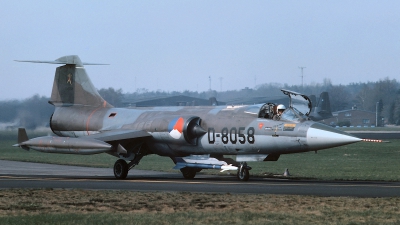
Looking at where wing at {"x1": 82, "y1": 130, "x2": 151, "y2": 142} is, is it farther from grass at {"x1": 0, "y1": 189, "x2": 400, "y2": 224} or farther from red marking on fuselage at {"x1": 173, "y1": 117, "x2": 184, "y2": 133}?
grass at {"x1": 0, "y1": 189, "x2": 400, "y2": 224}

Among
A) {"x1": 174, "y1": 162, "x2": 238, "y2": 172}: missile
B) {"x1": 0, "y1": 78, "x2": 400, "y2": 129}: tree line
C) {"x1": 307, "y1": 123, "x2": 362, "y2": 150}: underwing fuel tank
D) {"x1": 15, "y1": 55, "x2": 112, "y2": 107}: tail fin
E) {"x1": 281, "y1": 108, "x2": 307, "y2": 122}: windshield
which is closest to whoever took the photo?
{"x1": 307, "y1": 123, "x2": 362, "y2": 150}: underwing fuel tank

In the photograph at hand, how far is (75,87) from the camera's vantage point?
92.1 feet

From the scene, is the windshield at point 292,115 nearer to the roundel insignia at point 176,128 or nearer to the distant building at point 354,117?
the roundel insignia at point 176,128

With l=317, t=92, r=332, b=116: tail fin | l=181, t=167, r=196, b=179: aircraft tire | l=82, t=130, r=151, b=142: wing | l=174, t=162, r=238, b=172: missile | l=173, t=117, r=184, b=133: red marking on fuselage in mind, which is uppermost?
l=317, t=92, r=332, b=116: tail fin

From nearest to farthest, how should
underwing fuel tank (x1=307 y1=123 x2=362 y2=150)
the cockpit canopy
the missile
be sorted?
underwing fuel tank (x1=307 y1=123 x2=362 y2=150) → the cockpit canopy → the missile

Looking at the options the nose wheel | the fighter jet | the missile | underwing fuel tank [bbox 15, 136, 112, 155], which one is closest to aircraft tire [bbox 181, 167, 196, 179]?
the fighter jet

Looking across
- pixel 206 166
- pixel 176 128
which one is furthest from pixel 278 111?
pixel 176 128

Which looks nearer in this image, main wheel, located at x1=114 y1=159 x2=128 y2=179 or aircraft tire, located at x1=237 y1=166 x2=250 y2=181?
aircraft tire, located at x1=237 y1=166 x2=250 y2=181

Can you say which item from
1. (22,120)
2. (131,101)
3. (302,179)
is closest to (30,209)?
(302,179)

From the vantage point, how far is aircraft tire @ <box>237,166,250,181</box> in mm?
22438

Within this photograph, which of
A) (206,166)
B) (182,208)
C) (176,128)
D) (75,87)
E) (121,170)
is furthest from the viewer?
(75,87)

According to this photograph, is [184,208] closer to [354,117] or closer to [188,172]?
[188,172]

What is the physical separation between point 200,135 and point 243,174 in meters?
2.17

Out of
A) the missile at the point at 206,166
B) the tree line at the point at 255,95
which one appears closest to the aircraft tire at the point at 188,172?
the missile at the point at 206,166
